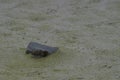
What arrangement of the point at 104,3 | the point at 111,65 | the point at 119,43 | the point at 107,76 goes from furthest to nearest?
the point at 104,3, the point at 119,43, the point at 111,65, the point at 107,76

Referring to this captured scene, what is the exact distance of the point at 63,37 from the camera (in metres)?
5.00

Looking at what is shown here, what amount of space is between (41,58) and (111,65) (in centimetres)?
96

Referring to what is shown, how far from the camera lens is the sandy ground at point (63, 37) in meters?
3.85

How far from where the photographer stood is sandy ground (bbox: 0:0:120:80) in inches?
152

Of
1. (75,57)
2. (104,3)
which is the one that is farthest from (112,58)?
(104,3)

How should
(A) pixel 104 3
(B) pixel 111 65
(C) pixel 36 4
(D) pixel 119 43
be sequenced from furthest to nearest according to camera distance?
(C) pixel 36 4 → (A) pixel 104 3 → (D) pixel 119 43 → (B) pixel 111 65

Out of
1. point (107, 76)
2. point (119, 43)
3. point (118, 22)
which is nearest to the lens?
point (107, 76)

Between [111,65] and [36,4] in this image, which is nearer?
[111,65]

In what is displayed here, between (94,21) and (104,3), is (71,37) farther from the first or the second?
(104,3)

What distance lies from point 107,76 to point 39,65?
3.03 feet

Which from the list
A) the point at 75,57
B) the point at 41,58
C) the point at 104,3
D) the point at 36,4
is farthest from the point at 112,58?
the point at 36,4

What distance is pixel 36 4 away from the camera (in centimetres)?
709

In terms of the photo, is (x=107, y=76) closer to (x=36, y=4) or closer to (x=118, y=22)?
(x=118, y=22)

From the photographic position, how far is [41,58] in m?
4.23
